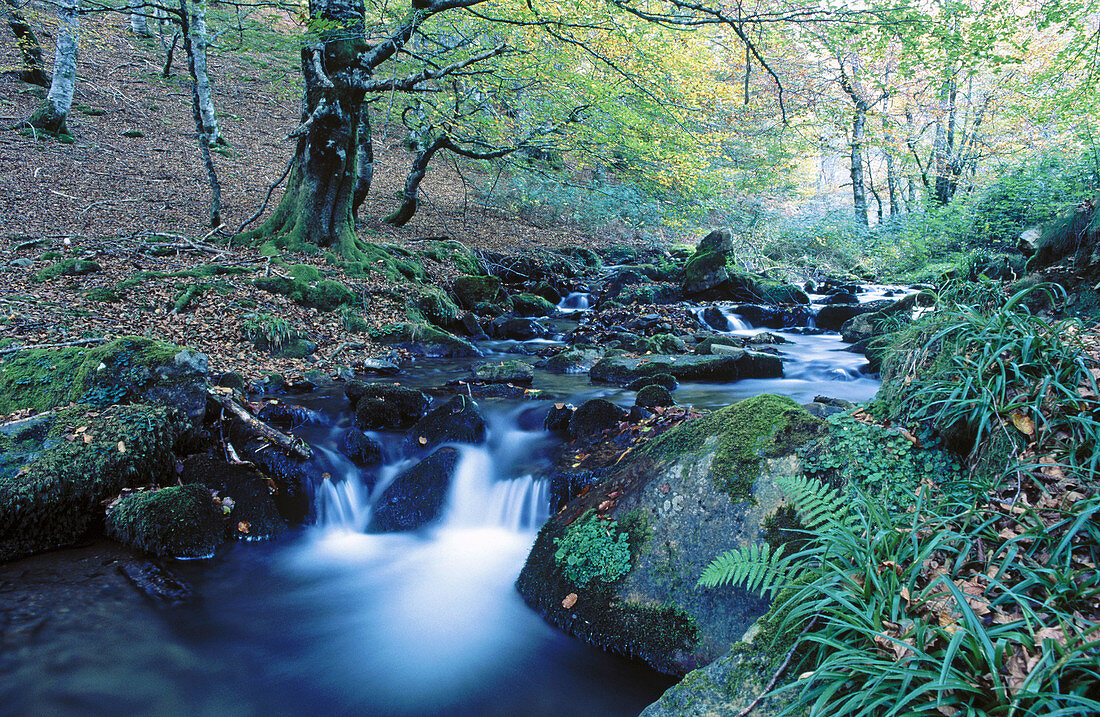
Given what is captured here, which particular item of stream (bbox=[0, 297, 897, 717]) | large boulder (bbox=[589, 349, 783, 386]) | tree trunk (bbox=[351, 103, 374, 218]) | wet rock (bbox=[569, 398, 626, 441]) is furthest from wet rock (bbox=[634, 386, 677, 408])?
tree trunk (bbox=[351, 103, 374, 218])

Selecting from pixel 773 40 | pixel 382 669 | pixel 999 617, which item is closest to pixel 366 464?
pixel 382 669

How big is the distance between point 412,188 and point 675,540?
14.2 m

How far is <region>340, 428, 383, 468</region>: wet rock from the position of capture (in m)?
6.01

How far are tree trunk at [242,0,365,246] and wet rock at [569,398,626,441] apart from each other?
7.71 meters

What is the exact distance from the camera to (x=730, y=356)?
890 cm

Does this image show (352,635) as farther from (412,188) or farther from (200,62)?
(412,188)

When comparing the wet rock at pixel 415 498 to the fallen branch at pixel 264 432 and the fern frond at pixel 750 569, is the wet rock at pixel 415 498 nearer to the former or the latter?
the fallen branch at pixel 264 432

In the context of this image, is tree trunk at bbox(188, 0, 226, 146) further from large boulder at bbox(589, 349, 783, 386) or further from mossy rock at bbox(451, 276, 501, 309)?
large boulder at bbox(589, 349, 783, 386)

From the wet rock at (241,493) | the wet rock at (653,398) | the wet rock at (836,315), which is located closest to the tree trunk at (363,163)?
the wet rock at (241,493)

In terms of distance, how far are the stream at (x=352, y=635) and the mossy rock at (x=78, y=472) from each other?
36.1 inches

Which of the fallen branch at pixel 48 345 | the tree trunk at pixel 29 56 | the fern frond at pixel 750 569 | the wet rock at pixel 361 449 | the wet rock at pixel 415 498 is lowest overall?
the wet rock at pixel 415 498

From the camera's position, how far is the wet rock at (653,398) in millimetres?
6261

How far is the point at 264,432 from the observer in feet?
18.7

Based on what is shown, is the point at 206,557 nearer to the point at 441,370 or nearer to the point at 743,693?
the point at 743,693
